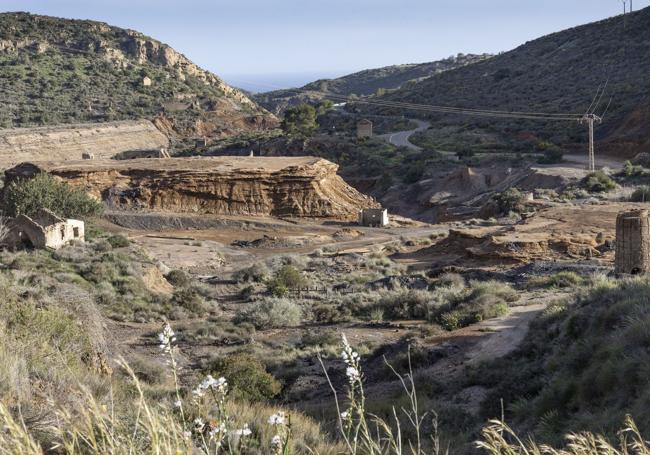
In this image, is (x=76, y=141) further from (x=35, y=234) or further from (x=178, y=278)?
(x=178, y=278)

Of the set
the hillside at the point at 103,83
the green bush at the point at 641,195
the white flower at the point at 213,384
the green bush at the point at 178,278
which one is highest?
the hillside at the point at 103,83

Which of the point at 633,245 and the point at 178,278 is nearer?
the point at 633,245

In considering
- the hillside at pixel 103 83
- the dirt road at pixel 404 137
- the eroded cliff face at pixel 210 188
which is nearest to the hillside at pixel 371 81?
the hillside at pixel 103 83

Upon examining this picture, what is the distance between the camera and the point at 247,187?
35.8 meters

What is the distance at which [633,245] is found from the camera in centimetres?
1727

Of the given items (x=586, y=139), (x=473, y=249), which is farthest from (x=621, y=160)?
(x=473, y=249)

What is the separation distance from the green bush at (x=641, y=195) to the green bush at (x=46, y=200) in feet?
78.0

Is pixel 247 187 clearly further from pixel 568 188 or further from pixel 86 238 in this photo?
pixel 568 188

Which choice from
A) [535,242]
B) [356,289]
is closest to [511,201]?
[535,242]

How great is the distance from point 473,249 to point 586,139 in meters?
30.4

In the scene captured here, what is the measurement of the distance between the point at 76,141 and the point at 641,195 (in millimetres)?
42340

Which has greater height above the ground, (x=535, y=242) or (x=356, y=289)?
(x=535, y=242)

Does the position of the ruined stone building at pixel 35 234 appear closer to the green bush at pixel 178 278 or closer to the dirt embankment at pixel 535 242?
the green bush at pixel 178 278

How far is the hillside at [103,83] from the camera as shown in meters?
66.7
